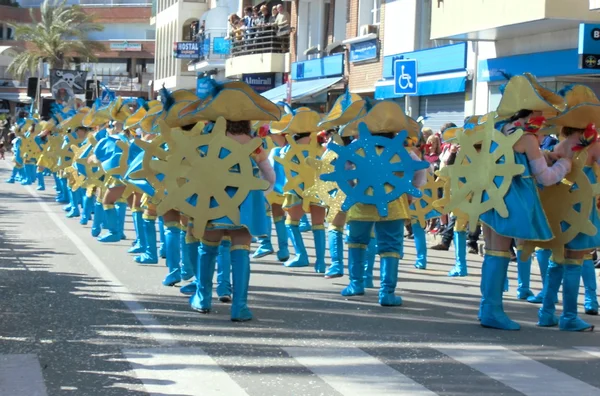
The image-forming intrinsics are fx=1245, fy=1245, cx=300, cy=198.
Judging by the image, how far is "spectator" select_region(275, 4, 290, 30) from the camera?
41.0 metres

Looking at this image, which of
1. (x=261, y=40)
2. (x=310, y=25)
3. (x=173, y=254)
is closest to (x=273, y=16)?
(x=261, y=40)

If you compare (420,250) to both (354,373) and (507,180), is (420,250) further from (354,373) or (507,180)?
(354,373)

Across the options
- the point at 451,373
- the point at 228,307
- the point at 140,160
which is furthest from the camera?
the point at 140,160

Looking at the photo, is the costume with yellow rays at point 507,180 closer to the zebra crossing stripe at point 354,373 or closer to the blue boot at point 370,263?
the zebra crossing stripe at point 354,373

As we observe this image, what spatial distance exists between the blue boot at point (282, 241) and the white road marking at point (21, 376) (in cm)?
681

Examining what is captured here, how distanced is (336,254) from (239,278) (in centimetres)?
341

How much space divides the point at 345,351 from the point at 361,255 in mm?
2854

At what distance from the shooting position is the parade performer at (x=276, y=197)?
46.3 ft

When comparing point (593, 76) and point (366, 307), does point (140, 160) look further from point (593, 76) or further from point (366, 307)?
point (593, 76)

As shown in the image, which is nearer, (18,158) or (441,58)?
(441,58)

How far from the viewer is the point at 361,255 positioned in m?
11.1

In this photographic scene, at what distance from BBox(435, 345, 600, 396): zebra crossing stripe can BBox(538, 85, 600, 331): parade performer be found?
1.13 m

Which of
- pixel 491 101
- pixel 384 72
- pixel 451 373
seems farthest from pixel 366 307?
pixel 384 72

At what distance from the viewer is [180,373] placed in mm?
7461
